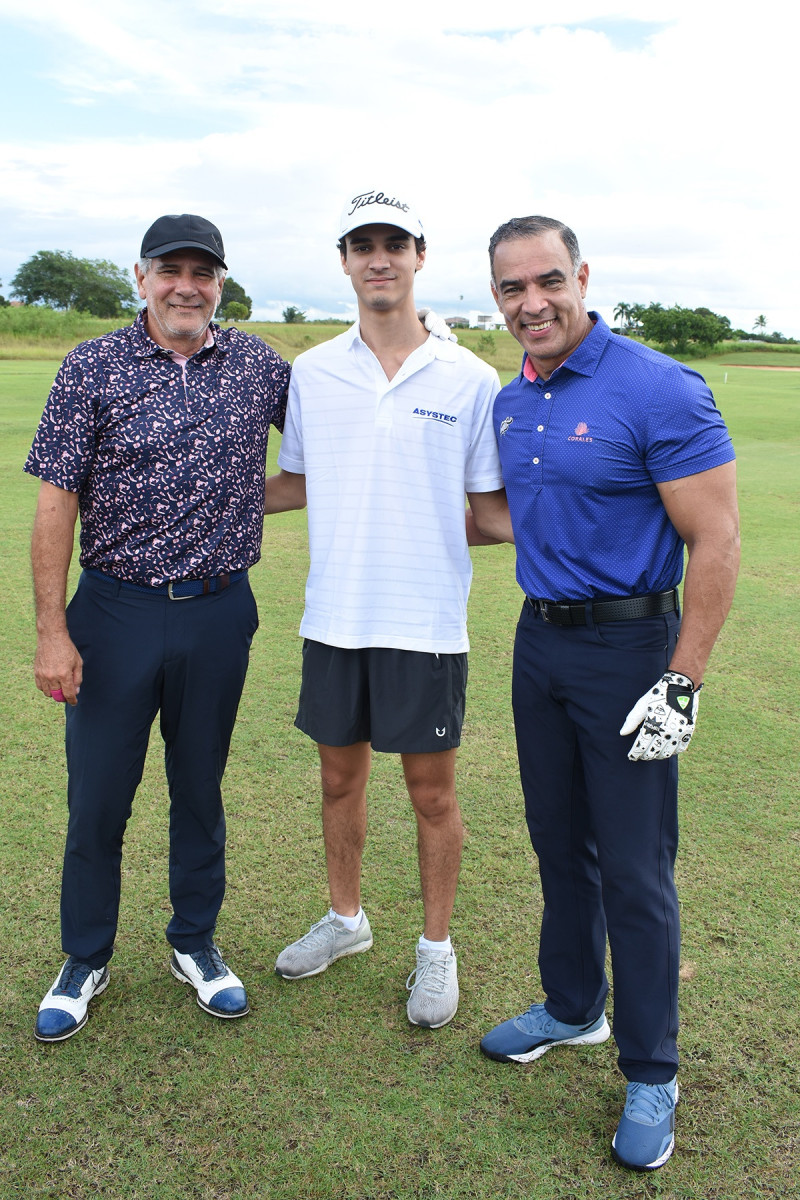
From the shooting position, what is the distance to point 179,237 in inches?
107

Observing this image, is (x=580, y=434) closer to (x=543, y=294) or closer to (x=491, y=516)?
(x=543, y=294)

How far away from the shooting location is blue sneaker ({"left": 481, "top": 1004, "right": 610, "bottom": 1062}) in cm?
268

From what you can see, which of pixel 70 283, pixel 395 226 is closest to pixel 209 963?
pixel 395 226

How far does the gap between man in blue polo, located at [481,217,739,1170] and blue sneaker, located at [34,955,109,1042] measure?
5.00ft

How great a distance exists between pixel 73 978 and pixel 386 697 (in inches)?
49.0

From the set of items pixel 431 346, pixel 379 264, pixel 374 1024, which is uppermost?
pixel 379 264

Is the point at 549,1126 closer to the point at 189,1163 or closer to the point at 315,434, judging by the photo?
the point at 189,1163

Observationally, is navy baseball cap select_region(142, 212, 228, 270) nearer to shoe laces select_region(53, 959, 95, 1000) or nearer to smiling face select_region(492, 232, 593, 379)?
smiling face select_region(492, 232, 593, 379)

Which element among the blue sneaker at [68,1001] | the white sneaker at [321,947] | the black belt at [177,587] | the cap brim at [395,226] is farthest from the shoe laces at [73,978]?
the cap brim at [395,226]

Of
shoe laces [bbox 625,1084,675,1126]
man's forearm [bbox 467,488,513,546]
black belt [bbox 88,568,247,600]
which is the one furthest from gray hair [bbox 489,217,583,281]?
shoe laces [bbox 625,1084,675,1126]

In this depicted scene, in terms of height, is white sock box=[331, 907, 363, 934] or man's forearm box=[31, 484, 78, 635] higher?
man's forearm box=[31, 484, 78, 635]

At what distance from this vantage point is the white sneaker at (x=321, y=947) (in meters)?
3.02

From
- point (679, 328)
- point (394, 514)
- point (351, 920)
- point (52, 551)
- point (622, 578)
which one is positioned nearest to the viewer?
point (622, 578)

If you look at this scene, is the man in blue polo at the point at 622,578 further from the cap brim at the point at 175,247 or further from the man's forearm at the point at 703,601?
the cap brim at the point at 175,247
